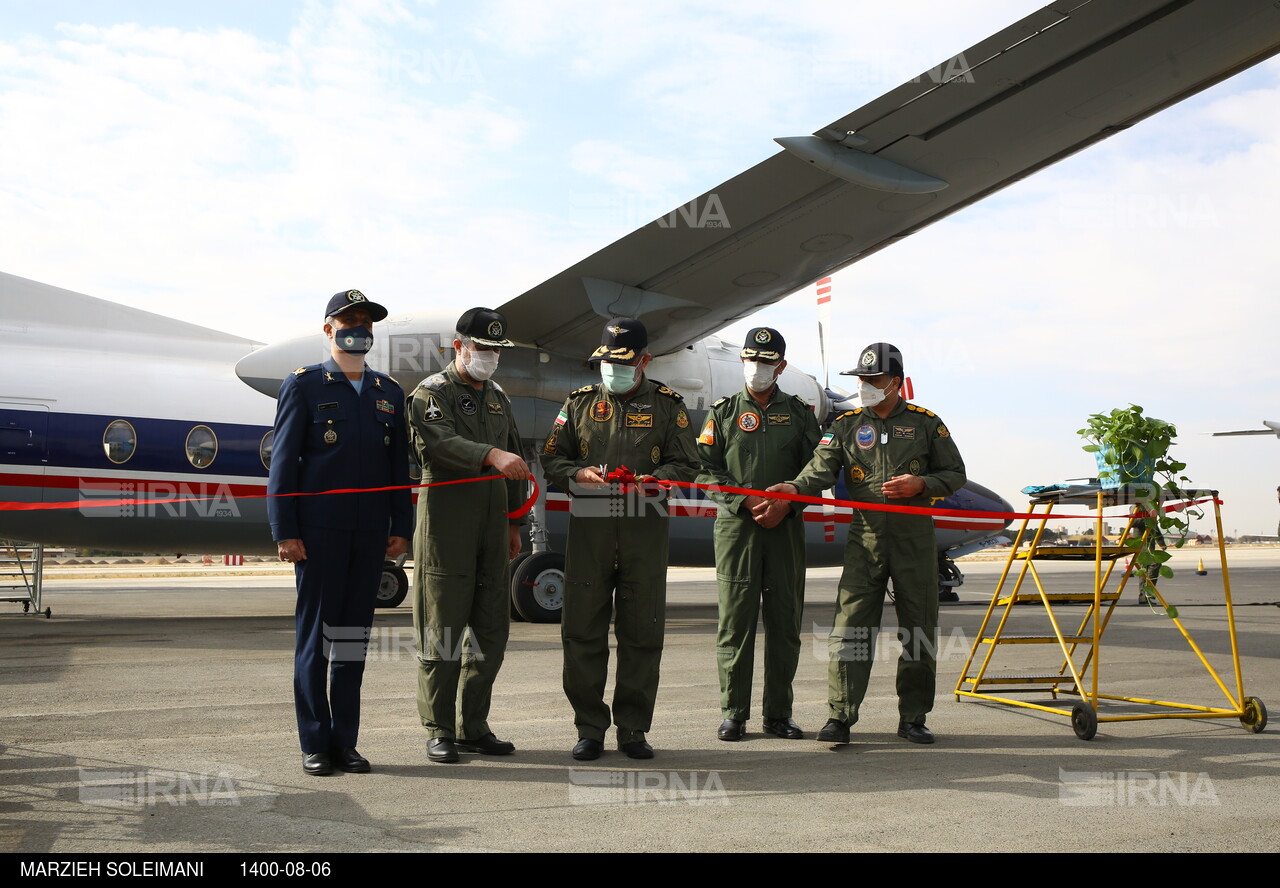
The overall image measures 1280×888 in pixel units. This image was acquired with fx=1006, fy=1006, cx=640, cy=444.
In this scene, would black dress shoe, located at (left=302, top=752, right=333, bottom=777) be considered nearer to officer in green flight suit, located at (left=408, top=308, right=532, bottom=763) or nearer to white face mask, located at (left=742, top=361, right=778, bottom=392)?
officer in green flight suit, located at (left=408, top=308, right=532, bottom=763)

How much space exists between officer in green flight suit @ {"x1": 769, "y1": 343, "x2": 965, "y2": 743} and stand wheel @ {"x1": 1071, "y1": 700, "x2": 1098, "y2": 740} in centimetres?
85

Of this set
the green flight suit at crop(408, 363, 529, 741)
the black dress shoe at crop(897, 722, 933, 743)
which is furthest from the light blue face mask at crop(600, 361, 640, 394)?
the black dress shoe at crop(897, 722, 933, 743)

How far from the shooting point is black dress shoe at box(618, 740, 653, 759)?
203 inches

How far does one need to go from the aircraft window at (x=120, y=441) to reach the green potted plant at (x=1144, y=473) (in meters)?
10.4

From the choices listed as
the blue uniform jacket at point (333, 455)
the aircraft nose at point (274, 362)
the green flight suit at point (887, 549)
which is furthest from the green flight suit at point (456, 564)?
the aircraft nose at point (274, 362)

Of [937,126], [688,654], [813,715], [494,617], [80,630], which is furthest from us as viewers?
[80,630]

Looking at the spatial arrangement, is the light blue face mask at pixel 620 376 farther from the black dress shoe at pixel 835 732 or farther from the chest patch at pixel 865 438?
the black dress shoe at pixel 835 732

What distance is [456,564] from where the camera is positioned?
5219 mm

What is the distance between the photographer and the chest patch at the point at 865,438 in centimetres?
605

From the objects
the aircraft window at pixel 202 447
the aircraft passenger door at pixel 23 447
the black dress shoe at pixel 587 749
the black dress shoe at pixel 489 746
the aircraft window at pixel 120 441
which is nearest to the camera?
the black dress shoe at pixel 587 749

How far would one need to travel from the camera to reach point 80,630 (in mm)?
11852

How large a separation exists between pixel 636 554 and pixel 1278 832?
3.02m
